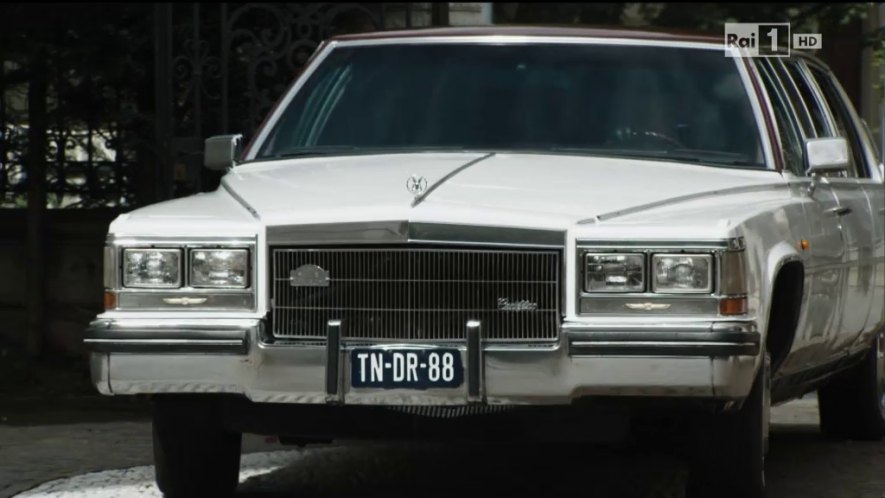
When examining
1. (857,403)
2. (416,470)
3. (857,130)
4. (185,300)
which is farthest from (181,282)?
(857,130)

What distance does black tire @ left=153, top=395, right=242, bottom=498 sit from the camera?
21.8 feet

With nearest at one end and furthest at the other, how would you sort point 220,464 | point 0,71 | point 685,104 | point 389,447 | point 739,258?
point 739,258, point 220,464, point 685,104, point 389,447, point 0,71

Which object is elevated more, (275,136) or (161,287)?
(275,136)

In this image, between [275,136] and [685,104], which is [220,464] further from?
[685,104]

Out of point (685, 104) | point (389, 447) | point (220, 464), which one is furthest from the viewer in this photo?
point (389, 447)

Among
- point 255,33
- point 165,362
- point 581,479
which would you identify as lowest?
point 581,479

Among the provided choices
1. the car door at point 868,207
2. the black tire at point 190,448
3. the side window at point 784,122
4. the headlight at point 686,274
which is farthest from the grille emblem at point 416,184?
the car door at point 868,207

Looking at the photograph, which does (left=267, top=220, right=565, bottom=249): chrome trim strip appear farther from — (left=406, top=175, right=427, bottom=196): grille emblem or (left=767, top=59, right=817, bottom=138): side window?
(left=767, top=59, right=817, bottom=138): side window

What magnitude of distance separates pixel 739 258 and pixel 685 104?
1.49m

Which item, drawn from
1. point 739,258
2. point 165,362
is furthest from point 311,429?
point 739,258

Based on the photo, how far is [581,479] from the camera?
7824 millimetres

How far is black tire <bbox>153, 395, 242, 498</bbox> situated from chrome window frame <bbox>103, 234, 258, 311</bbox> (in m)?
0.39

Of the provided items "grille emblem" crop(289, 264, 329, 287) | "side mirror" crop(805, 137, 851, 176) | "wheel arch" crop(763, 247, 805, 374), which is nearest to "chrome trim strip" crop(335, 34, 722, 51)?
"side mirror" crop(805, 137, 851, 176)

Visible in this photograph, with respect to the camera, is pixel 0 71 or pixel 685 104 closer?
pixel 685 104
